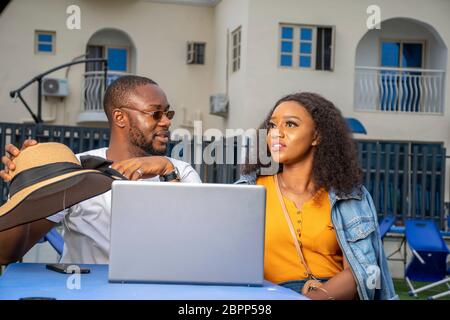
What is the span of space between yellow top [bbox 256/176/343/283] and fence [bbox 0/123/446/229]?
899 cm

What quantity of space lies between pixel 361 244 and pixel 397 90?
18475 millimetres

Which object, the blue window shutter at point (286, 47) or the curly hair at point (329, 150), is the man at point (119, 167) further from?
the blue window shutter at point (286, 47)

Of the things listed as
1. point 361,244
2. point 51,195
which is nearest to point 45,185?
point 51,195

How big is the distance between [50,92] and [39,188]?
791 inches

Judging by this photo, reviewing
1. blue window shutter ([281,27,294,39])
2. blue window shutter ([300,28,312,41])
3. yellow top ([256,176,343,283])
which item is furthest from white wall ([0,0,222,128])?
yellow top ([256,176,343,283])

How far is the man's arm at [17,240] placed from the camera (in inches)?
120

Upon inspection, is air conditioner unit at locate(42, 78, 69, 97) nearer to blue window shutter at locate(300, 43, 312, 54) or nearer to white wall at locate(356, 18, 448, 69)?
blue window shutter at locate(300, 43, 312, 54)

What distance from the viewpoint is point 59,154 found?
2.76m

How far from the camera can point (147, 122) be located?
3.79 metres

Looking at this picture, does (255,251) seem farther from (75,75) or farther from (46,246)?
(75,75)

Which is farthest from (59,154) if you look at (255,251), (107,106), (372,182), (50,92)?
(50,92)

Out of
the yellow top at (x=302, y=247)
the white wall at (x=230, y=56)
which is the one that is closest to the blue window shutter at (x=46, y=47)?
the white wall at (x=230, y=56)

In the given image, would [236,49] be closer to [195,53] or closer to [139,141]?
[195,53]

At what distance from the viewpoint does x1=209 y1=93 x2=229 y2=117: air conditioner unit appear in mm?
21734
